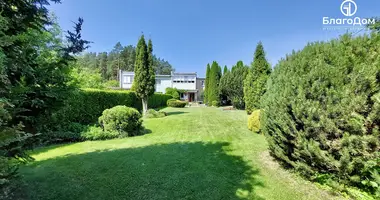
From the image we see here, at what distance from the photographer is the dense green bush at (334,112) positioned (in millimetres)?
3256

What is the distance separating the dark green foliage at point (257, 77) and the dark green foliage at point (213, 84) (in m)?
14.5

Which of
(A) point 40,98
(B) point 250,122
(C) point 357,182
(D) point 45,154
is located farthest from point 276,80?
(D) point 45,154

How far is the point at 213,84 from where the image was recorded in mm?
29641

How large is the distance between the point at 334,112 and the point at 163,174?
3.62m

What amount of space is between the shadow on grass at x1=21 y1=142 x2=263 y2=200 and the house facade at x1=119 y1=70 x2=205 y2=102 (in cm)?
3768

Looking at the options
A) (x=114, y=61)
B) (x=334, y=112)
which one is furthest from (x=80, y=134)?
(x=114, y=61)

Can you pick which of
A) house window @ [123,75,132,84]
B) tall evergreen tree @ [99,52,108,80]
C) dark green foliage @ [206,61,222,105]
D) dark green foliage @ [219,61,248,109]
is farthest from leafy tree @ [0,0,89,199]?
tall evergreen tree @ [99,52,108,80]

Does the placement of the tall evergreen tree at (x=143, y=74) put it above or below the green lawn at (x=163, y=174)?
above

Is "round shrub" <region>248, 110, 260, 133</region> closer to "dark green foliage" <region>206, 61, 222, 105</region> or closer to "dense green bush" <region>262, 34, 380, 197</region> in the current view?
"dense green bush" <region>262, 34, 380, 197</region>

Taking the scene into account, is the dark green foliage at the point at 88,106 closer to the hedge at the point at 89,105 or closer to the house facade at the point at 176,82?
the hedge at the point at 89,105

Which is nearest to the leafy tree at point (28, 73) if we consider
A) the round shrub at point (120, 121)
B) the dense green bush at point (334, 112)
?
the dense green bush at point (334, 112)

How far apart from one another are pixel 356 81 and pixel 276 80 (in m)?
1.74

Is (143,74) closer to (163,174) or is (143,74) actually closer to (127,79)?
(163,174)

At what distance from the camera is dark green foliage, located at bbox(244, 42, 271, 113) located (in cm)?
1322
